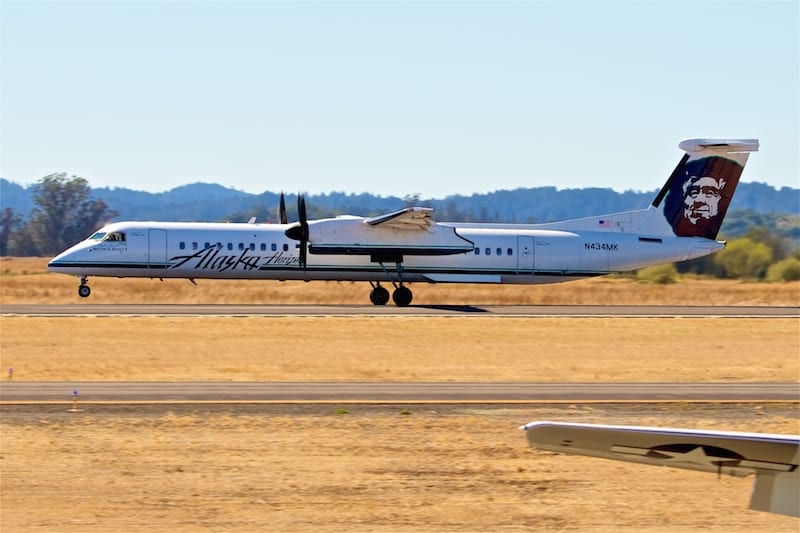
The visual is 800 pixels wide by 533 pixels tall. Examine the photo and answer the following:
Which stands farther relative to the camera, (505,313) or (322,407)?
(505,313)

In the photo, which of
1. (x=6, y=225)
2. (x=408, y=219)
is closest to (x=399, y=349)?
(x=408, y=219)

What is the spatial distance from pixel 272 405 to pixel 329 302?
24621 mm

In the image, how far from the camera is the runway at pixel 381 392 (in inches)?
724

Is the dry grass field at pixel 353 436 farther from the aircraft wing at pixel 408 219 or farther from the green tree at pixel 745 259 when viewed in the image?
the green tree at pixel 745 259

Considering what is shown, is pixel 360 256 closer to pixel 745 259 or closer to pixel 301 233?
pixel 301 233

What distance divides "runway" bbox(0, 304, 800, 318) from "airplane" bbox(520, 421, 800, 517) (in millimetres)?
29208

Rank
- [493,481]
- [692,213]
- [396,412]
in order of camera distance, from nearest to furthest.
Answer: [493,481]
[396,412]
[692,213]

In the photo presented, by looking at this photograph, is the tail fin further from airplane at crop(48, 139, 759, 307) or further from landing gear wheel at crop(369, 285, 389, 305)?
landing gear wheel at crop(369, 285, 389, 305)

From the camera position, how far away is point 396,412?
56.4ft

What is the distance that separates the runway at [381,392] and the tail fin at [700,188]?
69.4 feet

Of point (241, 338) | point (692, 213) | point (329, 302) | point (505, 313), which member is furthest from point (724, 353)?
point (329, 302)

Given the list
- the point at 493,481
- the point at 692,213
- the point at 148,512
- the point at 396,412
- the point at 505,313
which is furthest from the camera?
the point at 692,213

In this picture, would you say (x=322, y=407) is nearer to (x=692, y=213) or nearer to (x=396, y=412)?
(x=396, y=412)

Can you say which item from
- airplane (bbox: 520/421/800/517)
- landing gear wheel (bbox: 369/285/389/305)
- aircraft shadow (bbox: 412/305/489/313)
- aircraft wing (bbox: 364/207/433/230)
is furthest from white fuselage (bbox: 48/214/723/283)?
airplane (bbox: 520/421/800/517)
